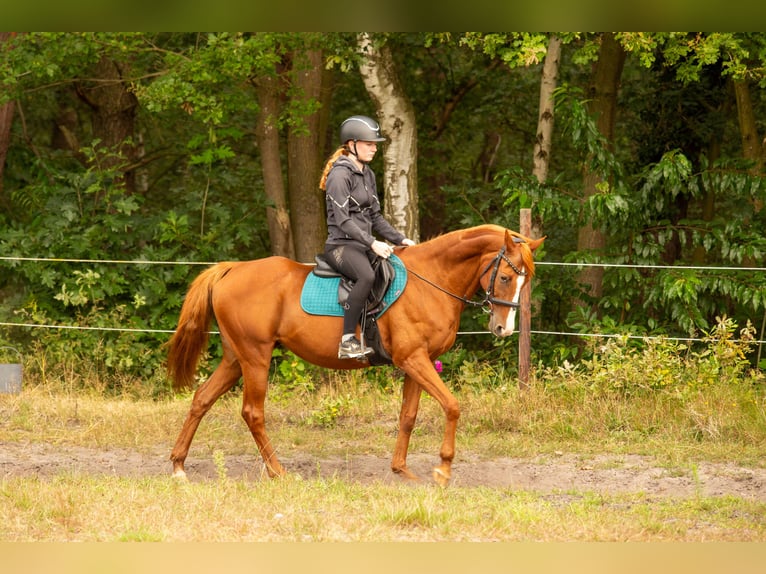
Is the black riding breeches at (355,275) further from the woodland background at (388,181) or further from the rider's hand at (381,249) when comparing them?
the woodland background at (388,181)

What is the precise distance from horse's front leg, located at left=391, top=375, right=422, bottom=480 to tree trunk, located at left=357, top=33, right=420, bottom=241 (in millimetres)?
4775

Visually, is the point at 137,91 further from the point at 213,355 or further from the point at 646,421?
the point at 646,421

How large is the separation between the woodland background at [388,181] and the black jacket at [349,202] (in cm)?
393

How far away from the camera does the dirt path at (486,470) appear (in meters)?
7.61

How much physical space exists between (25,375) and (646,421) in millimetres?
7839

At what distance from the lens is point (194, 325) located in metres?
8.16

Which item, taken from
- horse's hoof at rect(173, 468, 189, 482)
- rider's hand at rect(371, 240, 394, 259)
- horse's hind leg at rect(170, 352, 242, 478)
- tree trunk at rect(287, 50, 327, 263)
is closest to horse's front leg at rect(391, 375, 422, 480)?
rider's hand at rect(371, 240, 394, 259)

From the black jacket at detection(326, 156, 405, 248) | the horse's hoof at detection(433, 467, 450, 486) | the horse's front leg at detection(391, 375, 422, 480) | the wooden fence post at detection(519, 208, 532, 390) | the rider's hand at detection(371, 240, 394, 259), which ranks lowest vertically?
the horse's hoof at detection(433, 467, 450, 486)

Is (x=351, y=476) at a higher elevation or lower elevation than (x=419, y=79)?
lower

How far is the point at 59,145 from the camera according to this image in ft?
68.5

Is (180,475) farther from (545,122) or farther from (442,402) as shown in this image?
(545,122)

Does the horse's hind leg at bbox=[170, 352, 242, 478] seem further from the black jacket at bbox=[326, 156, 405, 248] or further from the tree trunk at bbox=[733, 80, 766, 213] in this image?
the tree trunk at bbox=[733, 80, 766, 213]

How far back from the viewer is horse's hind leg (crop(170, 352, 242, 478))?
25.9 feet

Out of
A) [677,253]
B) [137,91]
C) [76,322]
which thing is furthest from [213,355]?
[677,253]
